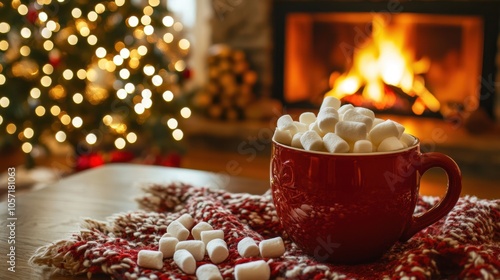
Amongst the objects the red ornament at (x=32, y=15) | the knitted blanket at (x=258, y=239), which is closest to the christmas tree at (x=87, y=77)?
the red ornament at (x=32, y=15)

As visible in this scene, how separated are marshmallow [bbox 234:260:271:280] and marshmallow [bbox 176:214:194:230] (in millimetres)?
161

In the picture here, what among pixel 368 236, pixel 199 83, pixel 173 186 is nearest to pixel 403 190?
pixel 368 236

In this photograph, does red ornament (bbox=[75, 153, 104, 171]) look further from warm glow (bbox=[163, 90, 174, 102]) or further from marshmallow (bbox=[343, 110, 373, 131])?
marshmallow (bbox=[343, 110, 373, 131])

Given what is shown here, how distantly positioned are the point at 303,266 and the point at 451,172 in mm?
199

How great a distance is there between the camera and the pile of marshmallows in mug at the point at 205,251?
62 cm

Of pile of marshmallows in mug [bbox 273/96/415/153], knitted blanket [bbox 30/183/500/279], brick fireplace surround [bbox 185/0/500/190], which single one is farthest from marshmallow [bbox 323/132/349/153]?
brick fireplace surround [bbox 185/0/500/190]

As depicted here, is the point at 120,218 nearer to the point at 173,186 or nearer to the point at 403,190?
the point at 173,186

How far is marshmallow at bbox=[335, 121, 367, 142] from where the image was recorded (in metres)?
0.64

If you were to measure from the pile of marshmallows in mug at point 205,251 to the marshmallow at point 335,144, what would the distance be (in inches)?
4.8

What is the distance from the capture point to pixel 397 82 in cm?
288

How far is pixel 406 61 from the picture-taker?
287cm

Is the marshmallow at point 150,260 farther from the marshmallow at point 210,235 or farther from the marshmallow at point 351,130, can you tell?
the marshmallow at point 351,130

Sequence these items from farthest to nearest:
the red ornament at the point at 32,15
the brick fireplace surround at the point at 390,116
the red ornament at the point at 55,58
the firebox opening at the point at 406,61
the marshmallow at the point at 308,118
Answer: the firebox opening at the point at 406,61
the brick fireplace surround at the point at 390,116
the red ornament at the point at 55,58
the red ornament at the point at 32,15
the marshmallow at the point at 308,118

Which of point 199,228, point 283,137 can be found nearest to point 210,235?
point 199,228
